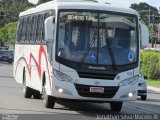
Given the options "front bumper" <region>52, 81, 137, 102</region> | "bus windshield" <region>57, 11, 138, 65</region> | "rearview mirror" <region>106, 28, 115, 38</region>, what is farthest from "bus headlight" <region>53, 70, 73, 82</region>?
"rearview mirror" <region>106, 28, 115, 38</region>

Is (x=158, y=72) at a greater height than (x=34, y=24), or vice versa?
(x=34, y=24)

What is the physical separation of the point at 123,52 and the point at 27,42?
581 centimetres

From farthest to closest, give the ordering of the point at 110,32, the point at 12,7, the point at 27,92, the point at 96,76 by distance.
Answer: the point at 12,7 → the point at 27,92 → the point at 110,32 → the point at 96,76

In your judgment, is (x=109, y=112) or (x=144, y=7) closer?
(x=109, y=112)

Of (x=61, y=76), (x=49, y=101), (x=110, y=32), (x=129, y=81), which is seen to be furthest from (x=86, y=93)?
(x=110, y=32)

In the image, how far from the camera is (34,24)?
65.2 ft

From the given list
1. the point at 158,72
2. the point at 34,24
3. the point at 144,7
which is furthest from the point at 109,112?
the point at 144,7

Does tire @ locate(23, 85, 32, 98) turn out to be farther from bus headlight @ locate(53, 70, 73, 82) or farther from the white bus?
bus headlight @ locate(53, 70, 73, 82)

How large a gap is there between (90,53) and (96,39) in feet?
1.62

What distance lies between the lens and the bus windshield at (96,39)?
52.7 ft

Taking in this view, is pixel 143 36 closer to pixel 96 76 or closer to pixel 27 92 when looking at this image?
pixel 96 76

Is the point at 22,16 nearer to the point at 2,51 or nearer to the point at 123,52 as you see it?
the point at 123,52

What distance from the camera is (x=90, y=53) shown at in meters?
16.1

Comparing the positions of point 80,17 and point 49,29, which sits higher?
point 80,17
